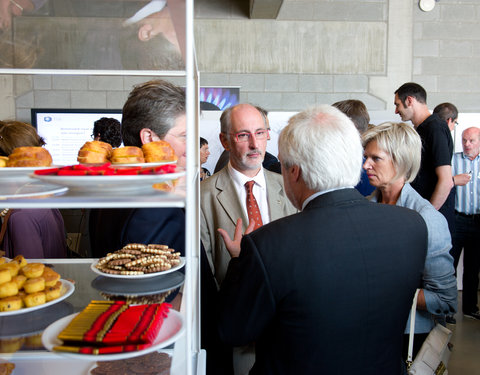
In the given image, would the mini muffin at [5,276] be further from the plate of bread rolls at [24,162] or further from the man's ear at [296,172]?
the man's ear at [296,172]

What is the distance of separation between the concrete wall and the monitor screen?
0.59 feet

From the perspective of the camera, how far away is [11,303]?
3.22 feet

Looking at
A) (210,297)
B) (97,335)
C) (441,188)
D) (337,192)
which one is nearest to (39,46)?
(97,335)

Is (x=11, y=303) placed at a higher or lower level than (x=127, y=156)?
lower

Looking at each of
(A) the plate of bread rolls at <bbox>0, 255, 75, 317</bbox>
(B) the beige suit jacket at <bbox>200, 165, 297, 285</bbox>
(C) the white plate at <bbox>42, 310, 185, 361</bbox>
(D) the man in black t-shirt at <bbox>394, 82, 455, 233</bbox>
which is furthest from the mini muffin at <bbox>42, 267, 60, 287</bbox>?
(D) the man in black t-shirt at <bbox>394, 82, 455, 233</bbox>

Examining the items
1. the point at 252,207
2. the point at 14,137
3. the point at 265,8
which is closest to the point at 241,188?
the point at 252,207

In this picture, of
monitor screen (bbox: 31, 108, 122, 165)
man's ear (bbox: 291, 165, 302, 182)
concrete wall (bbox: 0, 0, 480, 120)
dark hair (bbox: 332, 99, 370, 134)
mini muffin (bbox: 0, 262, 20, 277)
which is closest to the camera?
mini muffin (bbox: 0, 262, 20, 277)

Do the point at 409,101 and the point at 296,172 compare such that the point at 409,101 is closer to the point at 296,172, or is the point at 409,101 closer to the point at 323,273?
the point at 296,172

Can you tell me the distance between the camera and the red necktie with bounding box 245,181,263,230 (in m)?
2.05

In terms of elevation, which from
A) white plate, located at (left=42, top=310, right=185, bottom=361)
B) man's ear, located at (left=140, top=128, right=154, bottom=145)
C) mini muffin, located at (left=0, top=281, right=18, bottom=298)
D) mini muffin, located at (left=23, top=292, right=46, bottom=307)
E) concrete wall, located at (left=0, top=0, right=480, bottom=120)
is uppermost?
concrete wall, located at (left=0, top=0, right=480, bottom=120)

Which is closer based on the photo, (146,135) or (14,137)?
(146,135)

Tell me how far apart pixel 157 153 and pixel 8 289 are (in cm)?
49

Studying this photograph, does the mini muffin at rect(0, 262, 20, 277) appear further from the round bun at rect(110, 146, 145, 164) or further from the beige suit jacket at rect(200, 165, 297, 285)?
the beige suit jacket at rect(200, 165, 297, 285)

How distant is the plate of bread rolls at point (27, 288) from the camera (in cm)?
99
